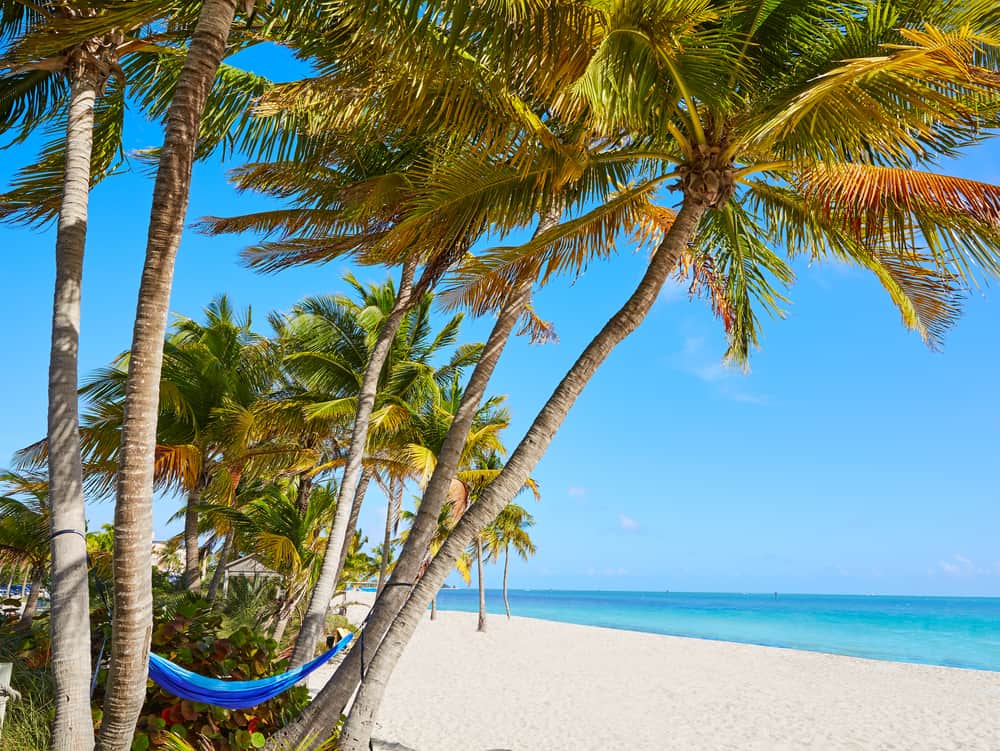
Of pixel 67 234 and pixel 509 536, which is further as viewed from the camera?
pixel 509 536

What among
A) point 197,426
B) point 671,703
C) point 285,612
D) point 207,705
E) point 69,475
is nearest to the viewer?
point 69,475

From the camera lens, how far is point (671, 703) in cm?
1012

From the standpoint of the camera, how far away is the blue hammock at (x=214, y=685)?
149 inches

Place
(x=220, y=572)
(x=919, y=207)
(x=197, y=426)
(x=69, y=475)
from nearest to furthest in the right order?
(x=69, y=475) → (x=919, y=207) → (x=197, y=426) → (x=220, y=572)

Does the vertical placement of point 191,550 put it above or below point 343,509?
below

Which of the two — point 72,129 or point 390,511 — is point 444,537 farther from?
point 72,129

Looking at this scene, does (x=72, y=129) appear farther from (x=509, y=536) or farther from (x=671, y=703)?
(x=509, y=536)

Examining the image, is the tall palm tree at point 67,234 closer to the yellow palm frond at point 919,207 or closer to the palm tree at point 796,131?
the palm tree at point 796,131

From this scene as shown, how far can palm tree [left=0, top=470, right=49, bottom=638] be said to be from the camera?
1150 cm

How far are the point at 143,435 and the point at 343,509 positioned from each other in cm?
445

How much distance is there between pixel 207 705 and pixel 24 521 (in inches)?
412

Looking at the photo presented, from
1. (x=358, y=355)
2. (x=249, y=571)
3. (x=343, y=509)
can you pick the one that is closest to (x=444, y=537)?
(x=249, y=571)

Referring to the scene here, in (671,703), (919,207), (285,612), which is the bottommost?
(671,703)

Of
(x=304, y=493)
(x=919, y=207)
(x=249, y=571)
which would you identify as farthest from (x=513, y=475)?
(x=249, y=571)
